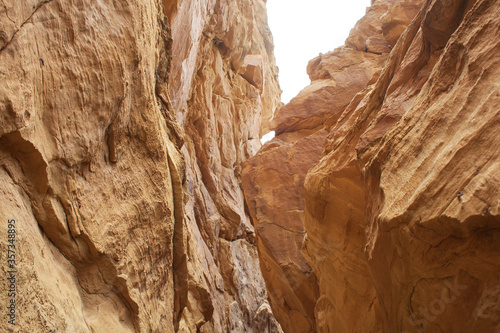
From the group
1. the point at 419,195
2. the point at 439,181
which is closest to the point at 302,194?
the point at 419,195

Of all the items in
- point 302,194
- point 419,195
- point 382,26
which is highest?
point 382,26

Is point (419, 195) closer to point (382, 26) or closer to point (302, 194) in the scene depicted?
point (302, 194)

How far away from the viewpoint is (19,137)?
3607mm

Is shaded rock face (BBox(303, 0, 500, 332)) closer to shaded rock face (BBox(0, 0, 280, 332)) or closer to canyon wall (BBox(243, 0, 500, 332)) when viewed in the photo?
canyon wall (BBox(243, 0, 500, 332))

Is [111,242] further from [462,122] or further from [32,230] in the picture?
[462,122]

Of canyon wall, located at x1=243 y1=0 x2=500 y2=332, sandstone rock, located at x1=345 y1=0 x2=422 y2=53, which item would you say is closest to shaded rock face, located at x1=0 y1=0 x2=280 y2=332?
canyon wall, located at x1=243 y1=0 x2=500 y2=332

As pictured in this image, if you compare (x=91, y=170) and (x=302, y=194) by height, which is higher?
(x=302, y=194)

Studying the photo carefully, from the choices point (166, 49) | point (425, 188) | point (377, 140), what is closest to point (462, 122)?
point (425, 188)

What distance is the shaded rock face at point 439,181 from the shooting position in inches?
137

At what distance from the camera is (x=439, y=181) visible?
3.83 meters

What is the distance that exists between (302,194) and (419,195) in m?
8.27

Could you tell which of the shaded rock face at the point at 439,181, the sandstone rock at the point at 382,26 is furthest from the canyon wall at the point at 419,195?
the sandstone rock at the point at 382,26

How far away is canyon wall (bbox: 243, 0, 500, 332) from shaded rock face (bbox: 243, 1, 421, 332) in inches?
3.1

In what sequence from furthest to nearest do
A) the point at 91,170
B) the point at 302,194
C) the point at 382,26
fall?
1. the point at 382,26
2. the point at 302,194
3. the point at 91,170
